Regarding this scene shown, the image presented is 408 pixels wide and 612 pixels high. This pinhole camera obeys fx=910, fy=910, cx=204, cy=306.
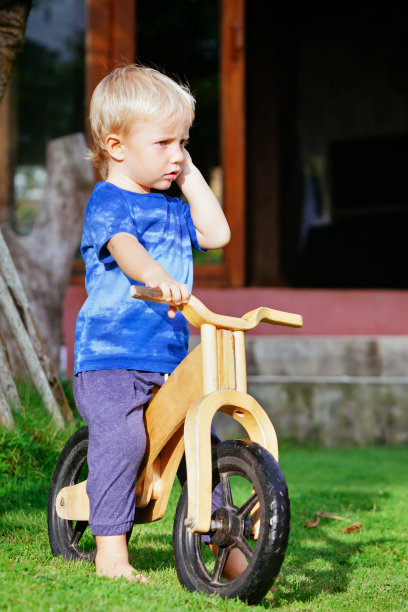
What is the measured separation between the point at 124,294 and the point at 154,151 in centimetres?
43

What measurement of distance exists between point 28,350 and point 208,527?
2.03 meters

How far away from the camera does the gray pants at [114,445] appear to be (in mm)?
2625

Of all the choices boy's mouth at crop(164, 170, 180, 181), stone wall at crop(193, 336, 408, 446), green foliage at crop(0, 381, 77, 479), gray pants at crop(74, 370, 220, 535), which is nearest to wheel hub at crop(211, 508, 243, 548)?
gray pants at crop(74, 370, 220, 535)

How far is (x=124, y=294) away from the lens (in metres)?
2.70

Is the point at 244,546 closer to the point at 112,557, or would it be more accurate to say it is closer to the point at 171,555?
the point at 112,557

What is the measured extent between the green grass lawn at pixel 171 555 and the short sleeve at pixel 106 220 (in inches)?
37.0

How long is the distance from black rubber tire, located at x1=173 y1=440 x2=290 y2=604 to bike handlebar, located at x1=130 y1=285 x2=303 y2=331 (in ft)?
1.07

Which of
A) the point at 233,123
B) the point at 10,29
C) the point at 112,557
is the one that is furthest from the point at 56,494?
the point at 233,123

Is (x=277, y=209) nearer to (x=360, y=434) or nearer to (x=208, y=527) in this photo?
(x=360, y=434)

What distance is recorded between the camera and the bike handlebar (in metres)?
2.31

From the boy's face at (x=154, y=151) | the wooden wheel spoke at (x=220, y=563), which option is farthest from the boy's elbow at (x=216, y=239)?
the wooden wheel spoke at (x=220, y=563)

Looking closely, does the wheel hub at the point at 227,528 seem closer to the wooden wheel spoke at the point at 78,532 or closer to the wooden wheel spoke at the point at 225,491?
the wooden wheel spoke at the point at 225,491

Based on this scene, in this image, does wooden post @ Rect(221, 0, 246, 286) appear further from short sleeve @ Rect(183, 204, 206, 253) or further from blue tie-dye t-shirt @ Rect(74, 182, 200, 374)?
blue tie-dye t-shirt @ Rect(74, 182, 200, 374)

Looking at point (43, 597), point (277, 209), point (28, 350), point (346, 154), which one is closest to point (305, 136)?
point (346, 154)
